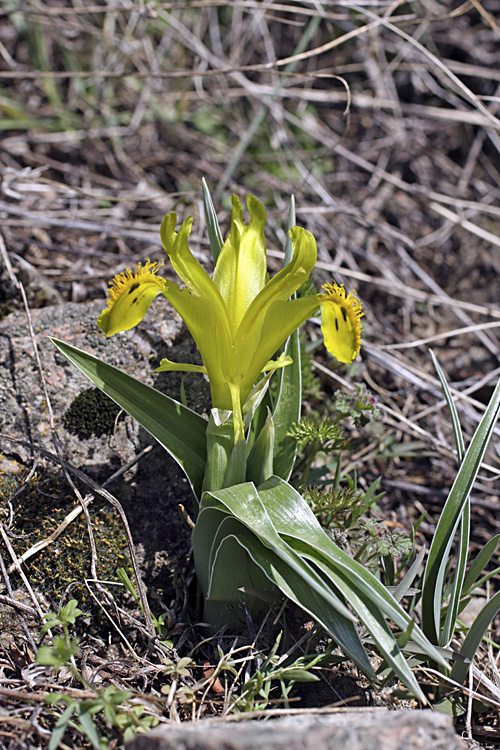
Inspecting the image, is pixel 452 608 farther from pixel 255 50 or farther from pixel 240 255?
pixel 255 50

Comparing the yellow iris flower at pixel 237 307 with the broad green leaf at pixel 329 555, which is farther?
the yellow iris flower at pixel 237 307

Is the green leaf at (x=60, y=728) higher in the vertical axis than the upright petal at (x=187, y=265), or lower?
lower

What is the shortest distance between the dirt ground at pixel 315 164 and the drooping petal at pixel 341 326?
3.05 feet

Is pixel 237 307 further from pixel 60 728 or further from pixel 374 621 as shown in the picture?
pixel 60 728

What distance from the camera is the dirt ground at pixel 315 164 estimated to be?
270 centimetres

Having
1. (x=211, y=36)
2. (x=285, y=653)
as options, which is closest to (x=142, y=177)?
(x=211, y=36)

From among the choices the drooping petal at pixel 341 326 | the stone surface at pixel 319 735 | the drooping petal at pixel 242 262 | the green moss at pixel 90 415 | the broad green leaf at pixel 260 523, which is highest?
the drooping petal at pixel 242 262

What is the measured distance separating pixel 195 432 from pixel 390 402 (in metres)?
1.18

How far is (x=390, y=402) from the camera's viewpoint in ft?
8.80

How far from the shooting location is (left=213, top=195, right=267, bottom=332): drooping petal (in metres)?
1.72

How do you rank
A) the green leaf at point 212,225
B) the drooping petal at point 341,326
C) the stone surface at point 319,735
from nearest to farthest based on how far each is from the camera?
the stone surface at point 319,735, the drooping petal at point 341,326, the green leaf at point 212,225

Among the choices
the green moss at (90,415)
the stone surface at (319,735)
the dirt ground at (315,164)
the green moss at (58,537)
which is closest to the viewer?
the stone surface at (319,735)

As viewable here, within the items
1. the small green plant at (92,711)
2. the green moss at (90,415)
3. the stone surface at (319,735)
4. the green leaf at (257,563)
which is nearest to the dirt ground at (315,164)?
the green moss at (90,415)

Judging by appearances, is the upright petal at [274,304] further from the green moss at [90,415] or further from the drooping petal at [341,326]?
the green moss at [90,415]
